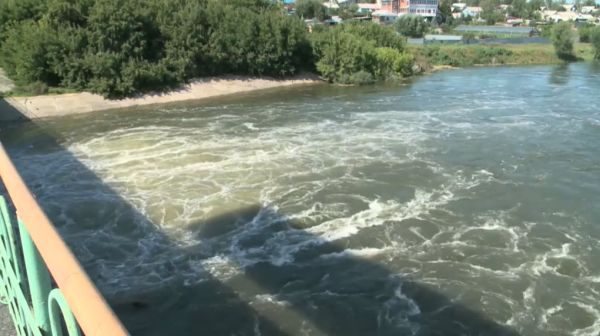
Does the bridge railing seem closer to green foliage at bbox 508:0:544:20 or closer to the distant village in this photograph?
the distant village

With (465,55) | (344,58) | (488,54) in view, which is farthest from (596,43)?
(344,58)

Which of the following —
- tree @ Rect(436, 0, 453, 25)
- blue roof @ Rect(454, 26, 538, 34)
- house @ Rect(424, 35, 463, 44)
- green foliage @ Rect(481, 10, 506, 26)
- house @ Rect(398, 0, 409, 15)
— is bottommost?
house @ Rect(424, 35, 463, 44)

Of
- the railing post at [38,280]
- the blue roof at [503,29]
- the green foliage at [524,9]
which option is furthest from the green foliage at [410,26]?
the railing post at [38,280]

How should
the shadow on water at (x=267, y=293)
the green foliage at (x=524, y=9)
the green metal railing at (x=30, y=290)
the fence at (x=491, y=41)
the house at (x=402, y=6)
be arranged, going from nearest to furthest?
the green metal railing at (x=30, y=290)
the shadow on water at (x=267, y=293)
the fence at (x=491, y=41)
the house at (x=402, y=6)
the green foliage at (x=524, y=9)

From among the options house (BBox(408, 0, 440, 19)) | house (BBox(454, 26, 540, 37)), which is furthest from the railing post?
house (BBox(408, 0, 440, 19))

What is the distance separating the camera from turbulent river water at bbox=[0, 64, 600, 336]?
399 inches

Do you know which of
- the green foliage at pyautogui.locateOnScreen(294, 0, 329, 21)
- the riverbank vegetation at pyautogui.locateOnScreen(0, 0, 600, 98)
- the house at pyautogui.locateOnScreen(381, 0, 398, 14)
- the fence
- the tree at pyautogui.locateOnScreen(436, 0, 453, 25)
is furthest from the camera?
the house at pyautogui.locateOnScreen(381, 0, 398, 14)

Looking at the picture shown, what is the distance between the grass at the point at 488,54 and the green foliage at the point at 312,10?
39.1 m

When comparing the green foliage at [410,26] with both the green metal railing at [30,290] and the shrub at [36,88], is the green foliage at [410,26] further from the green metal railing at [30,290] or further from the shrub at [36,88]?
the green metal railing at [30,290]

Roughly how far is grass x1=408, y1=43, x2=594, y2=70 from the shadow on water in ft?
140

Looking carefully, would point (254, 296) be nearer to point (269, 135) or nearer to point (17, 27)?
point (269, 135)

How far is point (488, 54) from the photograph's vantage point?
59531 millimetres

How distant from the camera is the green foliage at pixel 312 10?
94.4m

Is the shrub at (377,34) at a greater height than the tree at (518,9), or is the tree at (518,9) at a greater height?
the tree at (518,9)
